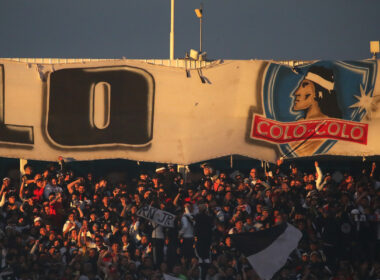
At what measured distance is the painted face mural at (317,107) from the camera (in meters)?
25.9

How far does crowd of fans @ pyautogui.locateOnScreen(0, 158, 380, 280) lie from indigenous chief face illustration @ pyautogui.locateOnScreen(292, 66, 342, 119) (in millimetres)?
1719

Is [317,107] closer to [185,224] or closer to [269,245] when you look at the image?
[185,224]

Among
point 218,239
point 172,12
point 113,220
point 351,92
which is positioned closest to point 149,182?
point 113,220

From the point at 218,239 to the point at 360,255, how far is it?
3.44 meters

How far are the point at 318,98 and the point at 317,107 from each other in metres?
0.25

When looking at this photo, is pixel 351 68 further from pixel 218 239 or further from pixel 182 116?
pixel 218 239

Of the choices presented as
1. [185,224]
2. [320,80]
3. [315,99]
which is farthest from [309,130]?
[185,224]

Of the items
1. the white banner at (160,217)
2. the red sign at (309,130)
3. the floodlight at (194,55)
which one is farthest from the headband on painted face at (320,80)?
the white banner at (160,217)

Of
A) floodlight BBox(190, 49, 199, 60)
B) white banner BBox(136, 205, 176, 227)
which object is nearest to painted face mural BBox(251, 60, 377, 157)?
floodlight BBox(190, 49, 199, 60)

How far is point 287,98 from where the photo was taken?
85.8 feet

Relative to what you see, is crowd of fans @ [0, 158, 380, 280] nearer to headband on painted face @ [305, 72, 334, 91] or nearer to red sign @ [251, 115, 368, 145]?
red sign @ [251, 115, 368, 145]

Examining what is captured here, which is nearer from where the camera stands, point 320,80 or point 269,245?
point 269,245

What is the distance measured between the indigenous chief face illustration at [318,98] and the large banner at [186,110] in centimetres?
3

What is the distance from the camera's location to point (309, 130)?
85.5 feet
